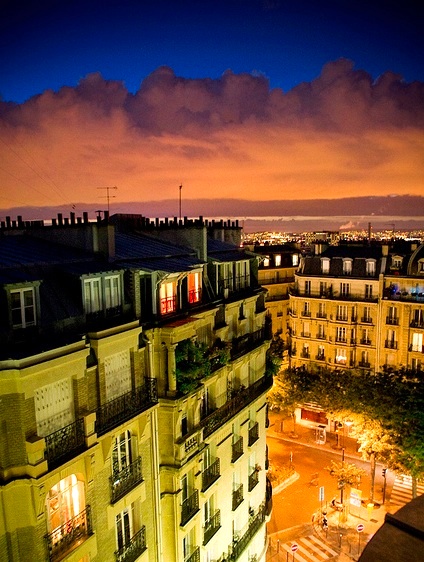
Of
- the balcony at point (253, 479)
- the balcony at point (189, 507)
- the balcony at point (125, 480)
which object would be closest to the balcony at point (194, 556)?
the balcony at point (189, 507)

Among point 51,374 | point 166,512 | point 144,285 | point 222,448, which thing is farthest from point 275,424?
point 51,374

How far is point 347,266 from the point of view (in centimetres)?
6022

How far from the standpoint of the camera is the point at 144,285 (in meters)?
20.1

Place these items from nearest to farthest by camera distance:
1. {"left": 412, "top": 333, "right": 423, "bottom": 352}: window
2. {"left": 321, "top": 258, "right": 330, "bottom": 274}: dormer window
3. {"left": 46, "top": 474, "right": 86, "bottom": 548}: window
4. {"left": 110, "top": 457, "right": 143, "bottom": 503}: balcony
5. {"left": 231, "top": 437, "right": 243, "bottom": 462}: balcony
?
{"left": 46, "top": 474, "right": 86, "bottom": 548}: window
{"left": 110, "top": 457, "right": 143, "bottom": 503}: balcony
{"left": 231, "top": 437, "right": 243, "bottom": 462}: balcony
{"left": 412, "top": 333, "right": 423, "bottom": 352}: window
{"left": 321, "top": 258, "right": 330, "bottom": 274}: dormer window

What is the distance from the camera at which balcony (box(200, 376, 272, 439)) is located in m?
23.9

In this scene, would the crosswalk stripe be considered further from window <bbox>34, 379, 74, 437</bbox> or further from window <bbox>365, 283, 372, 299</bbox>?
window <bbox>34, 379, 74, 437</bbox>

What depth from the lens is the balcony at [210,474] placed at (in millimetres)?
24016

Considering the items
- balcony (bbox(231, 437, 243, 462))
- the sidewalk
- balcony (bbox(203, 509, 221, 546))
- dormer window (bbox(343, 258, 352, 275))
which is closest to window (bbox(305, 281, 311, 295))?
dormer window (bbox(343, 258, 352, 275))

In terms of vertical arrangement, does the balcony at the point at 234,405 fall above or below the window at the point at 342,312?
above

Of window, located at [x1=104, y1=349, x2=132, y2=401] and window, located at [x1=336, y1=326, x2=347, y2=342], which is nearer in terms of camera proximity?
window, located at [x1=104, y1=349, x2=132, y2=401]

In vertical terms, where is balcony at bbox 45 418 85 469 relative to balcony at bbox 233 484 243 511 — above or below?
above

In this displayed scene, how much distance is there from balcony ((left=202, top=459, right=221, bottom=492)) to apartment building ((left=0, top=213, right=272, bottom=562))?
0.22 feet

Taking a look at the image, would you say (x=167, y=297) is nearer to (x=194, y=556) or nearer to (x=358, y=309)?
(x=194, y=556)

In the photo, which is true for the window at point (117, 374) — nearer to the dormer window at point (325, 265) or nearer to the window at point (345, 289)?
the window at point (345, 289)
